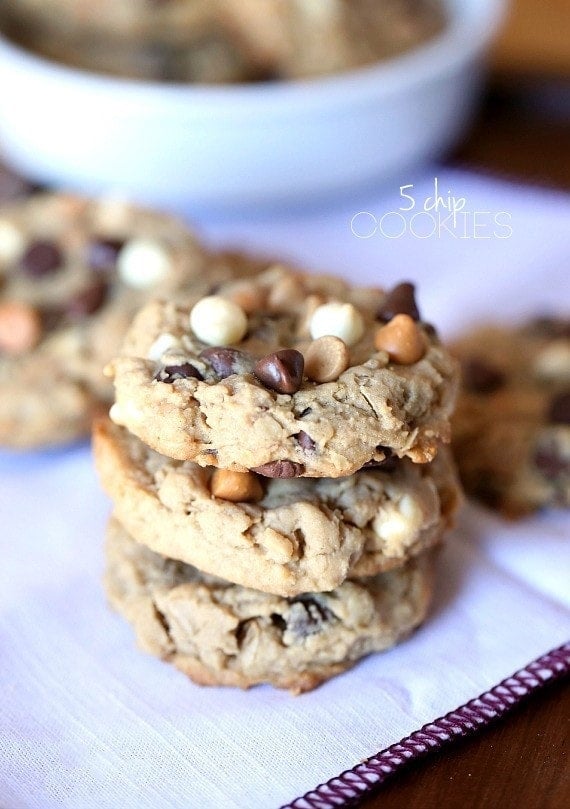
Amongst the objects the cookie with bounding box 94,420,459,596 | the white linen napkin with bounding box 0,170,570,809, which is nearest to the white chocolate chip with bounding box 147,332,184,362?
the cookie with bounding box 94,420,459,596

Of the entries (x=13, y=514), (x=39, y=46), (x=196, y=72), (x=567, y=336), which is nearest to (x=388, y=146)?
(x=196, y=72)

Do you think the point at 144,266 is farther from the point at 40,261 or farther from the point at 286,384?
the point at 286,384

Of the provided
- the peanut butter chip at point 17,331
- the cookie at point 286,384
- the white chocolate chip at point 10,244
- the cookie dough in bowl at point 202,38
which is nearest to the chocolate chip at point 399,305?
the cookie at point 286,384

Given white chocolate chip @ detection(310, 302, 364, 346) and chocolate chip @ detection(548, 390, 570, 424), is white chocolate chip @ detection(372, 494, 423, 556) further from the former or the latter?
chocolate chip @ detection(548, 390, 570, 424)

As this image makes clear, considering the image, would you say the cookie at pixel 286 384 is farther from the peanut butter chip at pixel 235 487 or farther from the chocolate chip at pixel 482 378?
the chocolate chip at pixel 482 378

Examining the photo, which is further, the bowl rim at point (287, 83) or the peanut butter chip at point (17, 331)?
the bowl rim at point (287, 83)

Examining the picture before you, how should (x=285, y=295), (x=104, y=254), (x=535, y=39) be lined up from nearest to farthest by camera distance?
(x=285, y=295), (x=104, y=254), (x=535, y=39)

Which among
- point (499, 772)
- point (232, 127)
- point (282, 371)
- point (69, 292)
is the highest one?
point (282, 371)

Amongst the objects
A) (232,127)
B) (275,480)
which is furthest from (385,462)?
(232,127)
